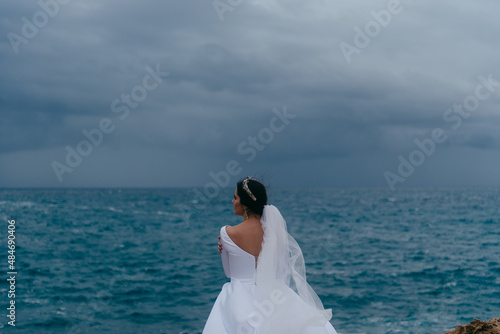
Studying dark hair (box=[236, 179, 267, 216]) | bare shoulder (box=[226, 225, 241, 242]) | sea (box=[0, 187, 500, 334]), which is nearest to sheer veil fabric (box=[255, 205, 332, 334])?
dark hair (box=[236, 179, 267, 216])

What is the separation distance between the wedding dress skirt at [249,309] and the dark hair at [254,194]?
1.20 ft

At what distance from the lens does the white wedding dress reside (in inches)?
186

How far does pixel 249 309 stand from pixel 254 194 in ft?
3.81

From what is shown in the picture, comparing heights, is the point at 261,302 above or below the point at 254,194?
below

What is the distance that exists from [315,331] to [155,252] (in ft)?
80.7

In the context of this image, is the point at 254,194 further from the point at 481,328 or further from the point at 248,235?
the point at 481,328

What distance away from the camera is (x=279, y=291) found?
16.2ft

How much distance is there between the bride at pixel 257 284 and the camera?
4746mm

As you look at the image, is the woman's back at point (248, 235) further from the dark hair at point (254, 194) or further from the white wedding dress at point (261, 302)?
the dark hair at point (254, 194)

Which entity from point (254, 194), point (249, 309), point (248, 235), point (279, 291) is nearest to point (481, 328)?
point (279, 291)

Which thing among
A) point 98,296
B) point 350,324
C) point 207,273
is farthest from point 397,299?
point 98,296

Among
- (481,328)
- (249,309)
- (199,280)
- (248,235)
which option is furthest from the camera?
(199,280)

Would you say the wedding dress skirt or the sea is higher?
the wedding dress skirt

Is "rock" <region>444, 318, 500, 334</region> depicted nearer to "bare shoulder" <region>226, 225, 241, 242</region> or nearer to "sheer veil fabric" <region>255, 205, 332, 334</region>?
"sheer veil fabric" <region>255, 205, 332, 334</region>
